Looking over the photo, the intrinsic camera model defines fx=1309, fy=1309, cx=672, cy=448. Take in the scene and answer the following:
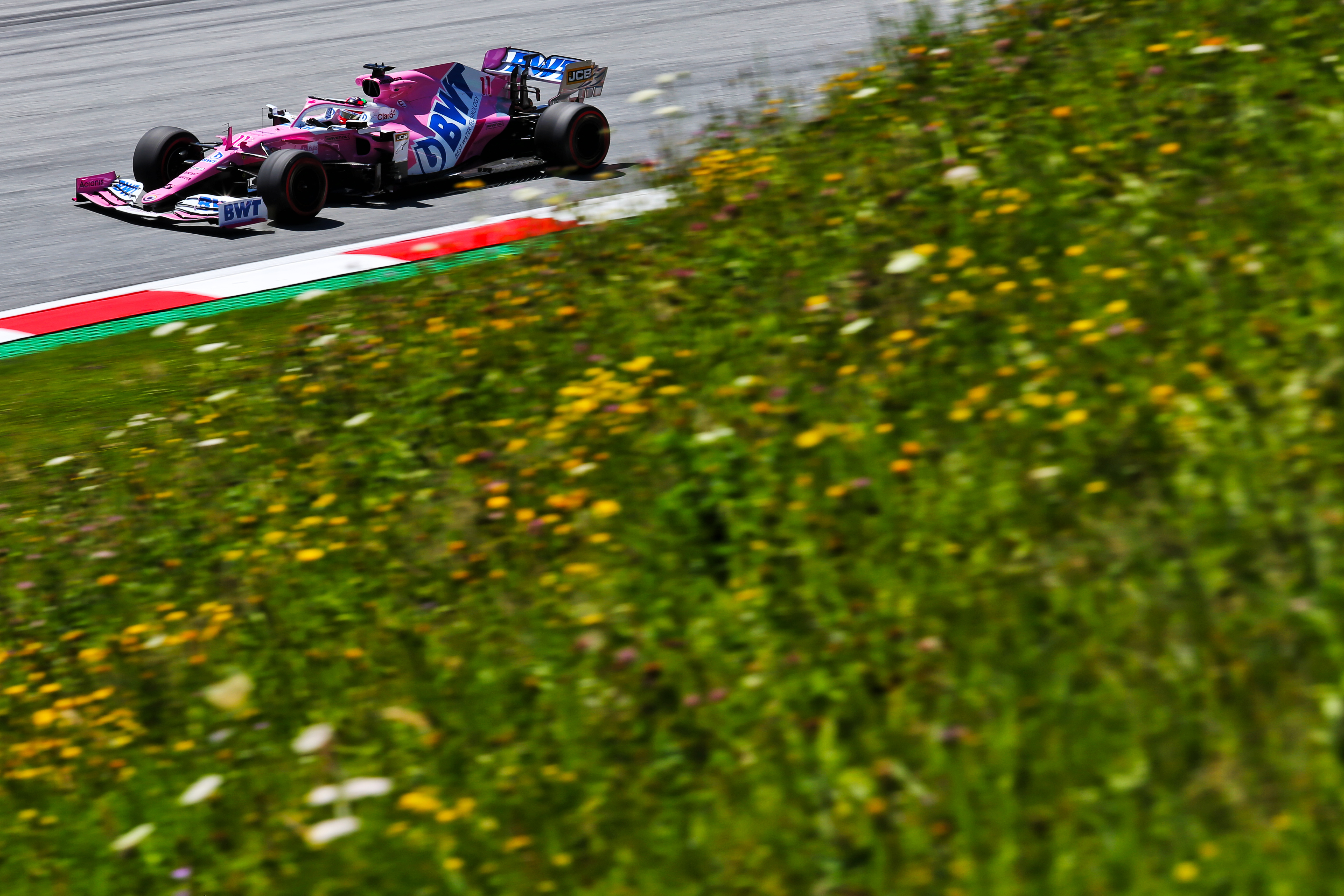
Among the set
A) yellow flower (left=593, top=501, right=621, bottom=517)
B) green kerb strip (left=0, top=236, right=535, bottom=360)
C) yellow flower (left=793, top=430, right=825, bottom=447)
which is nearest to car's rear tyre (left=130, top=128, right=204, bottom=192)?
green kerb strip (left=0, top=236, right=535, bottom=360)

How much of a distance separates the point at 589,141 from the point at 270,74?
7745 mm

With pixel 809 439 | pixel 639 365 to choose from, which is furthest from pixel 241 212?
pixel 809 439

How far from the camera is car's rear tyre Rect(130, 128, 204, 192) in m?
11.6

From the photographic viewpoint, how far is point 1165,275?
13.3 feet

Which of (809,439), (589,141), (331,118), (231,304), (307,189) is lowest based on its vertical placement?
(231,304)

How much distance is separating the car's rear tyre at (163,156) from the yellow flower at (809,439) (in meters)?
Result: 9.34

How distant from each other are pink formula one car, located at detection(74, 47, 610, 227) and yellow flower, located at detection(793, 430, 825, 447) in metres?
7.38

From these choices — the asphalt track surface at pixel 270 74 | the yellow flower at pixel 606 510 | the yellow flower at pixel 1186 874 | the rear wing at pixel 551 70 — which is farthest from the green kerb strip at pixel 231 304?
the yellow flower at pixel 1186 874

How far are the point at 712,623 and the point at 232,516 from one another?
2274 mm

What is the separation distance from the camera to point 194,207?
11133 mm

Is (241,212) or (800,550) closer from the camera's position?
(800,550)

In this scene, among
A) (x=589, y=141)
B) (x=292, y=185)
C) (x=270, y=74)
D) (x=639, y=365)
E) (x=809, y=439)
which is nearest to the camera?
(x=809, y=439)

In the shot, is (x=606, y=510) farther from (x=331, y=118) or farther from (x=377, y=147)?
(x=331, y=118)


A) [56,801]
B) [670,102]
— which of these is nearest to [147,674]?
[56,801]
